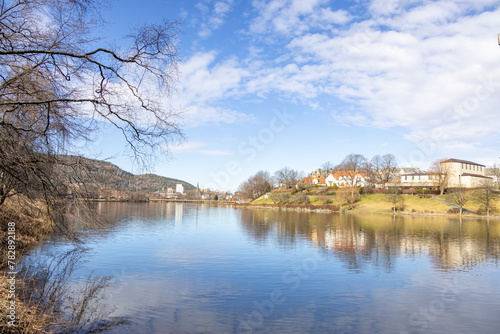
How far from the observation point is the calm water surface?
927 cm

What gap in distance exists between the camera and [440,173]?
76812 millimetres

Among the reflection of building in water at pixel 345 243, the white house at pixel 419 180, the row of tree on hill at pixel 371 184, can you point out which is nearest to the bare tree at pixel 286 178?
the row of tree on hill at pixel 371 184

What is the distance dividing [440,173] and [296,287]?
255 ft

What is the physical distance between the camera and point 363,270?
52.1 ft

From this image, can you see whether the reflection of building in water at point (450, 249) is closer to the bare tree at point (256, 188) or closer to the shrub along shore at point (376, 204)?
the shrub along shore at point (376, 204)

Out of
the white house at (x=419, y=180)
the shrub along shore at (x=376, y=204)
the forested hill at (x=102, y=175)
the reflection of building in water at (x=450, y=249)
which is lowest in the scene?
the reflection of building in water at (x=450, y=249)

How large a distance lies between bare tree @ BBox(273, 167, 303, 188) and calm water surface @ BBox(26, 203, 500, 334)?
9231cm

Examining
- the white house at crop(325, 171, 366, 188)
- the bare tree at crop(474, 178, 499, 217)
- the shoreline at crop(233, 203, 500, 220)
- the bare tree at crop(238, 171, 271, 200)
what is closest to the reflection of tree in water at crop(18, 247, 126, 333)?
the shoreline at crop(233, 203, 500, 220)

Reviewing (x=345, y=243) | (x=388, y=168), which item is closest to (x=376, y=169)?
(x=388, y=168)

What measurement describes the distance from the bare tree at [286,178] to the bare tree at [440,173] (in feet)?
146

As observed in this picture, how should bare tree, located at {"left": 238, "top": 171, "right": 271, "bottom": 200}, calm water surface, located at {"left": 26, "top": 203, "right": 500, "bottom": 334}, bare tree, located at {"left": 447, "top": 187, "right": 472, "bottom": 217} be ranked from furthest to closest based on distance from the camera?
bare tree, located at {"left": 238, "top": 171, "right": 271, "bottom": 200}, bare tree, located at {"left": 447, "top": 187, "right": 472, "bottom": 217}, calm water surface, located at {"left": 26, "top": 203, "right": 500, "bottom": 334}

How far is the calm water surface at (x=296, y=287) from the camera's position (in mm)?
9266

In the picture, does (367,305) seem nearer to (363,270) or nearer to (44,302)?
(363,270)

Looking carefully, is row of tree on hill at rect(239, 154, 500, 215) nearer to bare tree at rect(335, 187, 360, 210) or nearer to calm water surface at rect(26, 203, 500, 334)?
bare tree at rect(335, 187, 360, 210)
